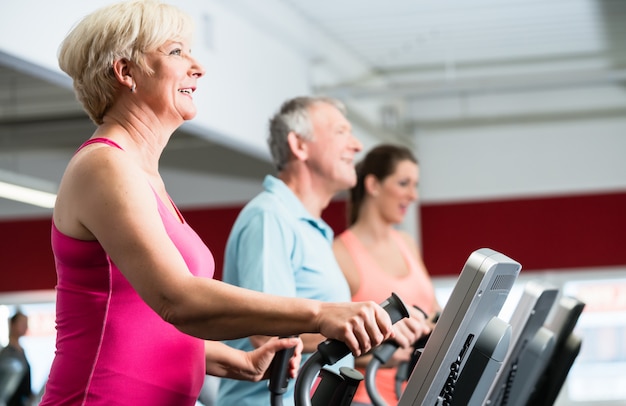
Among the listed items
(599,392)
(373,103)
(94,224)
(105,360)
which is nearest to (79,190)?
(94,224)

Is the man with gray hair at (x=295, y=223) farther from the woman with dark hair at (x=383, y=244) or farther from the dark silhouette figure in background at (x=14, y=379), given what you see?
the dark silhouette figure in background at (x=14, y=379)

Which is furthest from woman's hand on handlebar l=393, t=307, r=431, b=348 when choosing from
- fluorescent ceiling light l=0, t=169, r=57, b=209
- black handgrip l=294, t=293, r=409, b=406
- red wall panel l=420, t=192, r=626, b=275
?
red wall panel l=420, t=192, r=626, b=275

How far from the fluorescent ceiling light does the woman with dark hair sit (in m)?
3.00

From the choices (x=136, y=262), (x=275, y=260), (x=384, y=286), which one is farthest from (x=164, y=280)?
(x=384, y=286)

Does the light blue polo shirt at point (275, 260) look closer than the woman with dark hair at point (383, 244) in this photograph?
Yes

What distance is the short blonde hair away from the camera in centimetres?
177

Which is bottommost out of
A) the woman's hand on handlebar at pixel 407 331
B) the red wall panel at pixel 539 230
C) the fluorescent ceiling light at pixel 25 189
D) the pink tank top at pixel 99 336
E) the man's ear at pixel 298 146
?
the fluorescent ceiling light at pixel 25 189

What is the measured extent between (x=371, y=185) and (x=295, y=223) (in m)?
1.53

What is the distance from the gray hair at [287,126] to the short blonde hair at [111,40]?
140cm

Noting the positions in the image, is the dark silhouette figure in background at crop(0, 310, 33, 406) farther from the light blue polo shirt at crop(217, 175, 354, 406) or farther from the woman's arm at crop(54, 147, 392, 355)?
the woman's arm at crop(54, 147, 392, 355)

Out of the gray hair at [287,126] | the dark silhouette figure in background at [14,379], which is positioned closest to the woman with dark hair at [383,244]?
the gray hair at [287,126]

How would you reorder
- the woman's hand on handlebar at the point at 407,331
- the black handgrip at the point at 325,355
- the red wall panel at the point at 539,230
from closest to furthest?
the black handgrip at the point at 325,355, the woman's hand on handlebar at the point at 407,331, the red wall panel at the point at 539,230

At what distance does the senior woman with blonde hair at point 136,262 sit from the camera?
149cm

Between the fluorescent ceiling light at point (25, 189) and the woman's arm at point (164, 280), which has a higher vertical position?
the woman's arm at point (164, 280)
